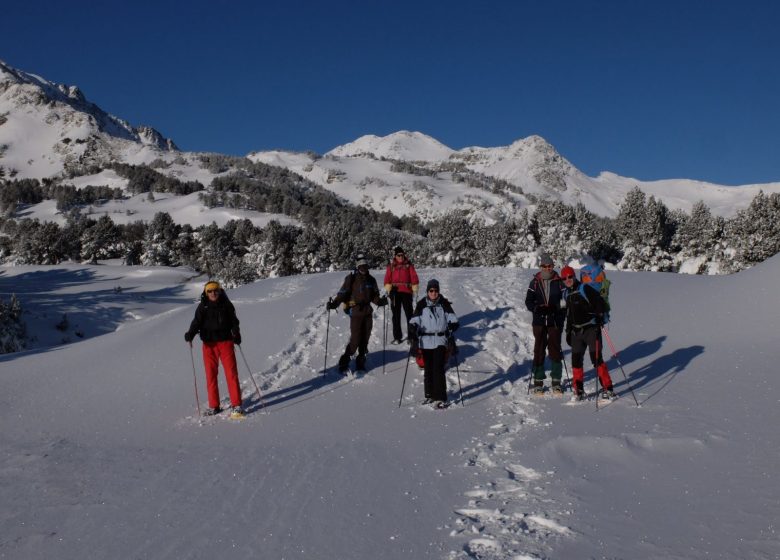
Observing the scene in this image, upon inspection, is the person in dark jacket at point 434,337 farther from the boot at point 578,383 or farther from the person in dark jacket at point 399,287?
the person in dark jacket at point 399,287

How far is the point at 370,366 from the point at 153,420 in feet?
14.4

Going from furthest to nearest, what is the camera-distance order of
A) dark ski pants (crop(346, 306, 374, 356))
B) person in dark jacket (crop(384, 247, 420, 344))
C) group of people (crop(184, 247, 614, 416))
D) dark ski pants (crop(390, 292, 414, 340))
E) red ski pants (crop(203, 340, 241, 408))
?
dark ski pants (crop(390, 292, 414, 340))
person in dark jacket (crop(384, 247, 420, 344))
dark ski pants (crop(346, 306, 374, 356))
group of people (crop(184, 247, 614, 416))
red ski pants (crop(203, 340, 241, 408))

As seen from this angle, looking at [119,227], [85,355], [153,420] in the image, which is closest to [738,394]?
[153,420]

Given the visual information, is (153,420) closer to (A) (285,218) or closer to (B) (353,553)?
(B) (353,553)

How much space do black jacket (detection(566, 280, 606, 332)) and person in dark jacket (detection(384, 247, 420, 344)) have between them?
14.7 ft

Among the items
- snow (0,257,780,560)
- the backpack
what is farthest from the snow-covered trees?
the backpack

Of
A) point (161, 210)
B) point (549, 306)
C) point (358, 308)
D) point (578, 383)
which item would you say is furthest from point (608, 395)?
point (161, 210)

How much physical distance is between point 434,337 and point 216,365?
3.42 metres

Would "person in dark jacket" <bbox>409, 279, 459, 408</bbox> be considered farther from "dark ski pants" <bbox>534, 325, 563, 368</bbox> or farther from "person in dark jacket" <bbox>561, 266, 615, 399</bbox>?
"person in dark jacket" <bbox>561, 266, 615, 399</bbox>

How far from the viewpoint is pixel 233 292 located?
21.2 m

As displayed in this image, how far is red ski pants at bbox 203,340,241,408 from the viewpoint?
331 inches

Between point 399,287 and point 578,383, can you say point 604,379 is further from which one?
point 399,287

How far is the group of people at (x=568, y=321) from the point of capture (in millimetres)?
8617

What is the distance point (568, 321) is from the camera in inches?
351
